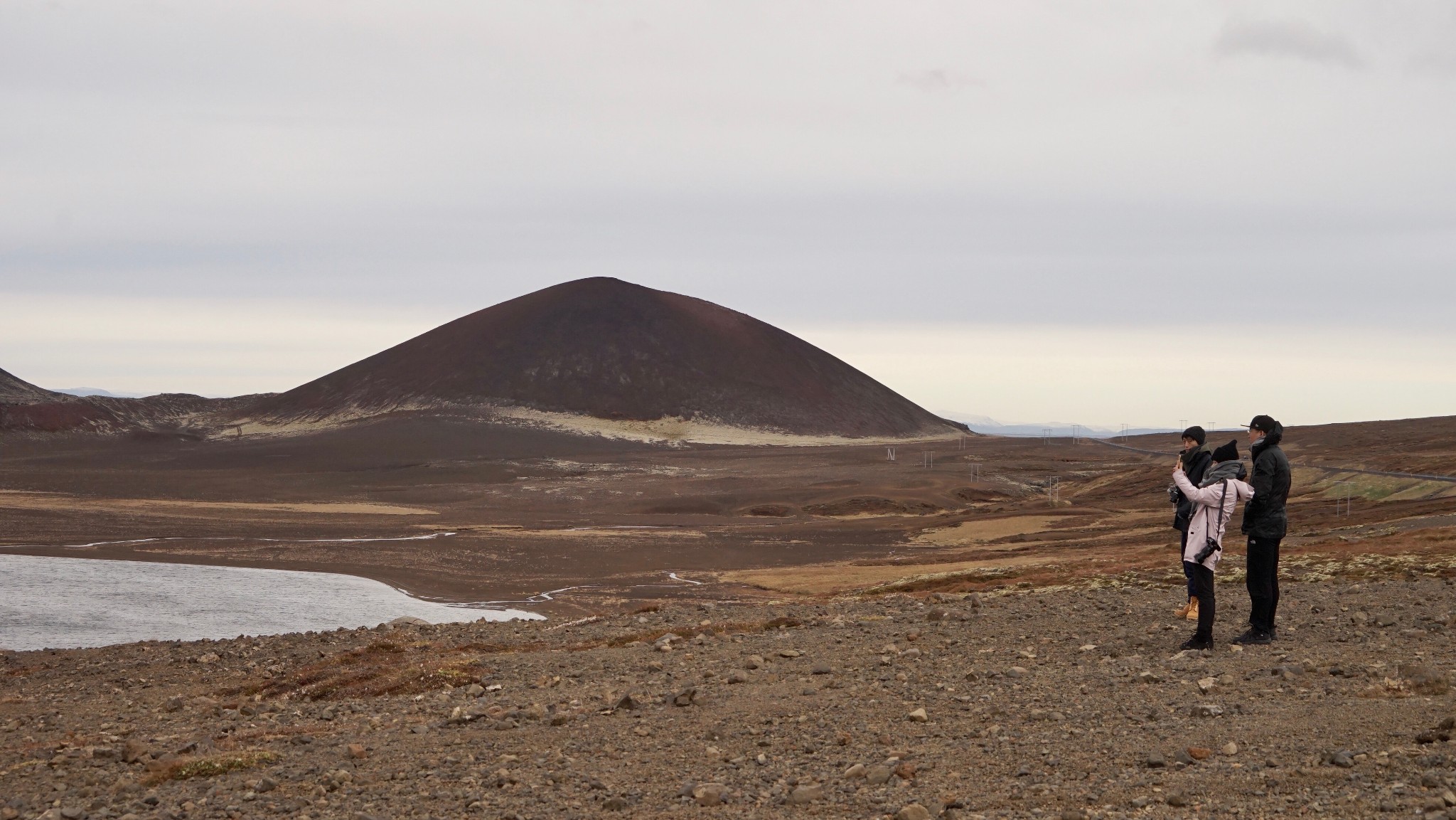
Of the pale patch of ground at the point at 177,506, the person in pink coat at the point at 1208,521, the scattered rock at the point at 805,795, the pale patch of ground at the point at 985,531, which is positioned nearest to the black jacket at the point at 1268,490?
the person in pink coat at the point at 1208,521

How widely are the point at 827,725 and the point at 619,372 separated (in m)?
129

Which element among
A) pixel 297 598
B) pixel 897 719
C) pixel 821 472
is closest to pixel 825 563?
pixel 297 598

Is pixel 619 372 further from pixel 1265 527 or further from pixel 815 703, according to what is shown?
pixel 815 703

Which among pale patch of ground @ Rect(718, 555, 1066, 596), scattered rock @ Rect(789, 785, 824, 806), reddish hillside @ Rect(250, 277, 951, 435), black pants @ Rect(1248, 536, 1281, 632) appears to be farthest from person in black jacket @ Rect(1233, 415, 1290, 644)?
reddish hillside @ Rect(250, 277, 951, 435)

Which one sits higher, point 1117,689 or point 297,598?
point 1117,689

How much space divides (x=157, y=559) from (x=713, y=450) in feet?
245

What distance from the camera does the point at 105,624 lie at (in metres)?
22.4

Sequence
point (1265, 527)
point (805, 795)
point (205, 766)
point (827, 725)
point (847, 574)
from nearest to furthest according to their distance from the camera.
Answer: point (805, 795) < point (205, 766) < point (827, 725) < point (1265, 527) < point (847, 574)

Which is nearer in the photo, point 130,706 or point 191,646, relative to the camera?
point 130,706

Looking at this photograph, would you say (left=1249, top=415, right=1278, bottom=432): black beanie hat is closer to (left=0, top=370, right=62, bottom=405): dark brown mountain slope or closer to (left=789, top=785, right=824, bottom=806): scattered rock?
(left=789, top=785, right=824, bottom=806): scattered rock

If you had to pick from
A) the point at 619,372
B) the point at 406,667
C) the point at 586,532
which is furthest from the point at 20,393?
the point at 406,667

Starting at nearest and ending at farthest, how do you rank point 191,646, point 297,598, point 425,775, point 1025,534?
point 425,775 → point 191,646 → point 297,598 → point 1025,534

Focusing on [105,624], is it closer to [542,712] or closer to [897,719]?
[542,712]

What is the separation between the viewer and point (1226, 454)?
35.0 feet
